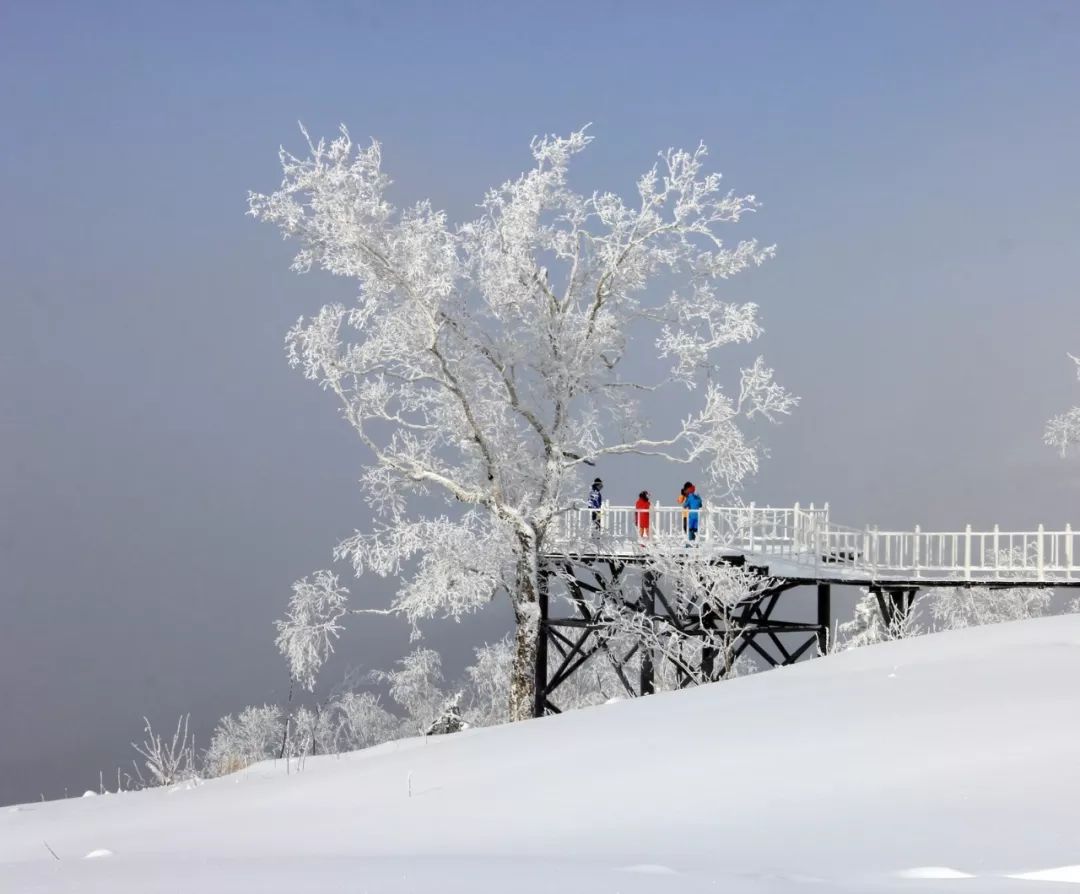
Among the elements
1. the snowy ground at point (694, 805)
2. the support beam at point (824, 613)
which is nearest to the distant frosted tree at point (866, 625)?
the support beam at point (824, 613)

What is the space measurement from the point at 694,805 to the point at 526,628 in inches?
503

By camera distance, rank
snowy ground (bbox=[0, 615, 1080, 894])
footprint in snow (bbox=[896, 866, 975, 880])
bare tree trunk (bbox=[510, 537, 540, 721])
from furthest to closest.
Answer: bare tree trunk (bbox=[510, 537, 540, 721]), snowy ground (bbox=[0, 615, 1080, 894]), footprint in snow (bbox=[896, 866, 975, 880])

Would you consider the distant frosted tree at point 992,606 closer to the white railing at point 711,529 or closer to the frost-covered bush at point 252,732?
the white railing at point 711,529

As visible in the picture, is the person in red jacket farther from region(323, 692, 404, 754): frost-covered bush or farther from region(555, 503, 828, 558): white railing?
region(323, 692, 404, 754): frost-covered bush

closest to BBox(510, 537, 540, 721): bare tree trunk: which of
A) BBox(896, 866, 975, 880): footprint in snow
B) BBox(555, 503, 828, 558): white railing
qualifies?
BBox(555, 503, 828, 558): white railing

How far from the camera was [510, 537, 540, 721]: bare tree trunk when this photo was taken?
17.4m

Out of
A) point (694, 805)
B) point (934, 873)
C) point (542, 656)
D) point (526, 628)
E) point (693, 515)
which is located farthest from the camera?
point (542, 656)

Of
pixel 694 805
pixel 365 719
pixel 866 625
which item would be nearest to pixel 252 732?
pixel 365 719

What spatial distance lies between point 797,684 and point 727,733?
1.41m

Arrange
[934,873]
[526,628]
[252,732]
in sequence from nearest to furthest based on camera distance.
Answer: [934,873] → [526,628] → [252,732]

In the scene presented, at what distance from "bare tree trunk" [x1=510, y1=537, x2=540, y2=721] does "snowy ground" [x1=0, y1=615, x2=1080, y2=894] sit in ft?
32.0

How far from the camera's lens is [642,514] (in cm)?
2086

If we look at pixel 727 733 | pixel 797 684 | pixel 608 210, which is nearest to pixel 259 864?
pixel 727 733

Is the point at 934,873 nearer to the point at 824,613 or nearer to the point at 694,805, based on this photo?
the point at 694,805
